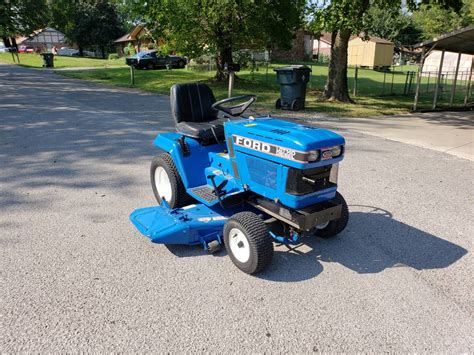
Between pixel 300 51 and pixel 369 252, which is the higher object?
pixel 300 51

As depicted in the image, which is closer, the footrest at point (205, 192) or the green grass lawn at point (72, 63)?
the footrest at point (205, 192)

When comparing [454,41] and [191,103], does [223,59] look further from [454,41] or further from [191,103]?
[191,103]

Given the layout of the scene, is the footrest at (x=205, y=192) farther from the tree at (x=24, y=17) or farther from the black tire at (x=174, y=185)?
the tree at (x=24, y=17)

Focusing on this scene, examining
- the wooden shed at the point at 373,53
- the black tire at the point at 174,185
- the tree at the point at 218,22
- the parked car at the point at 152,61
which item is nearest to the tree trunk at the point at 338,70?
the tree at the point at 218,22

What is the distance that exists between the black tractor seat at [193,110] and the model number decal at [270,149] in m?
0.62

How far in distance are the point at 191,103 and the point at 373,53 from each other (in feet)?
141

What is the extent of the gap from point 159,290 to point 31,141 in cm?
546

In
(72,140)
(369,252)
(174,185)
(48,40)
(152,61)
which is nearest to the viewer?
(369,252)

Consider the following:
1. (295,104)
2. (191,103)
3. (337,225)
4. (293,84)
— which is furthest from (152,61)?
(337,225)

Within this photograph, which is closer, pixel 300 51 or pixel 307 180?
pixel 307 180

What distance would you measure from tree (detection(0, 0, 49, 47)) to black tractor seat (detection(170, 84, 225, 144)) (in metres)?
26.1

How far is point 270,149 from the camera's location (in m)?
3.06

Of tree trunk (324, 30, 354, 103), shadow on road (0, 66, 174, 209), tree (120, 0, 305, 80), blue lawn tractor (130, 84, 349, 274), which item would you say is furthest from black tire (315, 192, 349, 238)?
tree (120, 0, 305, 80)

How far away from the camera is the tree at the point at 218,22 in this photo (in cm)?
1456
